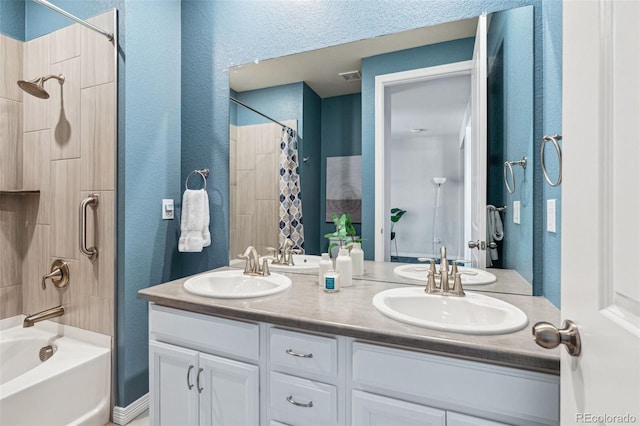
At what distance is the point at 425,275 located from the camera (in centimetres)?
151

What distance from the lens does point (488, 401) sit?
875 mm

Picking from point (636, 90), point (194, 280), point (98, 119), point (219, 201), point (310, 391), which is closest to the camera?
point (636, 90)

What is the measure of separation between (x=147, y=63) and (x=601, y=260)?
7.46ft

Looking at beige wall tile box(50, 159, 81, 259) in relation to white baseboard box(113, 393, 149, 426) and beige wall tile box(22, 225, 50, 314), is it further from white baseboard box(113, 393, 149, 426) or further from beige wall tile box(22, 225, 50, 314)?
white baseboard box(113, 393, 149, 426)

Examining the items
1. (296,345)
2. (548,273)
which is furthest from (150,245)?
(548,273)

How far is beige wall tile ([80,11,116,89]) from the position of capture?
1818 mm

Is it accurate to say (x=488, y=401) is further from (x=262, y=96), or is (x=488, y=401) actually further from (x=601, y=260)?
(x=262, y=96)

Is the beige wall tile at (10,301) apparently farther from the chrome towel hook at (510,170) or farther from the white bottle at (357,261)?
the chrome towel hook at (510,170)

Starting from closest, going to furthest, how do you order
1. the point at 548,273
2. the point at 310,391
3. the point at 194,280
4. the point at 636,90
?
the point at 636,90, the point at 310,391, the point at 548,273, the point at 194,280

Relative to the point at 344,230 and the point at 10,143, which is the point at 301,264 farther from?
the point at 10,143

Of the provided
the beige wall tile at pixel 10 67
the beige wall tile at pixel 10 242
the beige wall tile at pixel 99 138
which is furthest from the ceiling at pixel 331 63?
the beige wall tile at pixel 10 242

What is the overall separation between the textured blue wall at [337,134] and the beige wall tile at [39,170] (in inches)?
69.4

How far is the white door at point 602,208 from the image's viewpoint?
1.42ft

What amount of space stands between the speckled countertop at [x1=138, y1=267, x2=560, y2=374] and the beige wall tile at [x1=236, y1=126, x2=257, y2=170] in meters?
0.79
